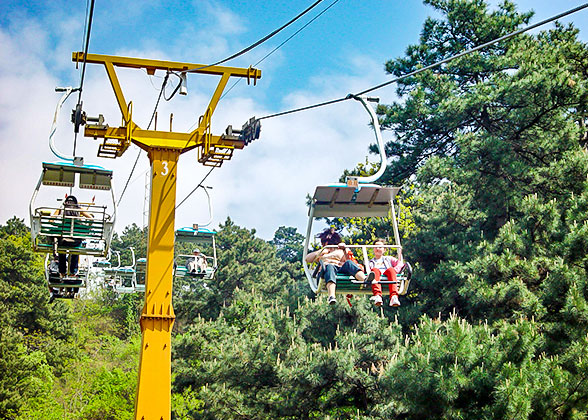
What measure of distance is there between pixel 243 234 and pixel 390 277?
38565 millimetres

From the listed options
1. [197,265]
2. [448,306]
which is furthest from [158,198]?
[448,306]

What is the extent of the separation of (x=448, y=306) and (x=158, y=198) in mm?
12200

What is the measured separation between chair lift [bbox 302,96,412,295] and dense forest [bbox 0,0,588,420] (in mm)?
4372

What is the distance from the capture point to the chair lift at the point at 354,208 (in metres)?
9.80

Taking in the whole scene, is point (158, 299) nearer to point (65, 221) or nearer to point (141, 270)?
point (65, 221)

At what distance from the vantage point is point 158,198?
12.7 metres

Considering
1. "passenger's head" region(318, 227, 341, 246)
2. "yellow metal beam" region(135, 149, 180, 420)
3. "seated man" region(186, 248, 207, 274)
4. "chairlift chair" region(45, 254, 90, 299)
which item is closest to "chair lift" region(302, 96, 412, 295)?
"passenger's head" region(318, 227, 341, 246)

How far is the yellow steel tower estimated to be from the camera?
11727 millimetres

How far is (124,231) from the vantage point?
68.9m

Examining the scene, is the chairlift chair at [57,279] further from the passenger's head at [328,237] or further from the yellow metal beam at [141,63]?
the passenger's head at [328,237]

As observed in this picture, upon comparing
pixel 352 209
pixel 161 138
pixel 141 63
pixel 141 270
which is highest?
pixel 141 63

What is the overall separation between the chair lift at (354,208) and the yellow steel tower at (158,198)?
2.99 meters

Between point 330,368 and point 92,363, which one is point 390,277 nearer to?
point 330,368

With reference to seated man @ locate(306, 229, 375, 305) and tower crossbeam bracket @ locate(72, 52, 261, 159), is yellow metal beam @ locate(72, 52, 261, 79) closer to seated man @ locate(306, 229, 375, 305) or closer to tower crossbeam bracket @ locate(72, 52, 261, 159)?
tower crossbeam bracket @ locate(72, 52, 261, 159)
